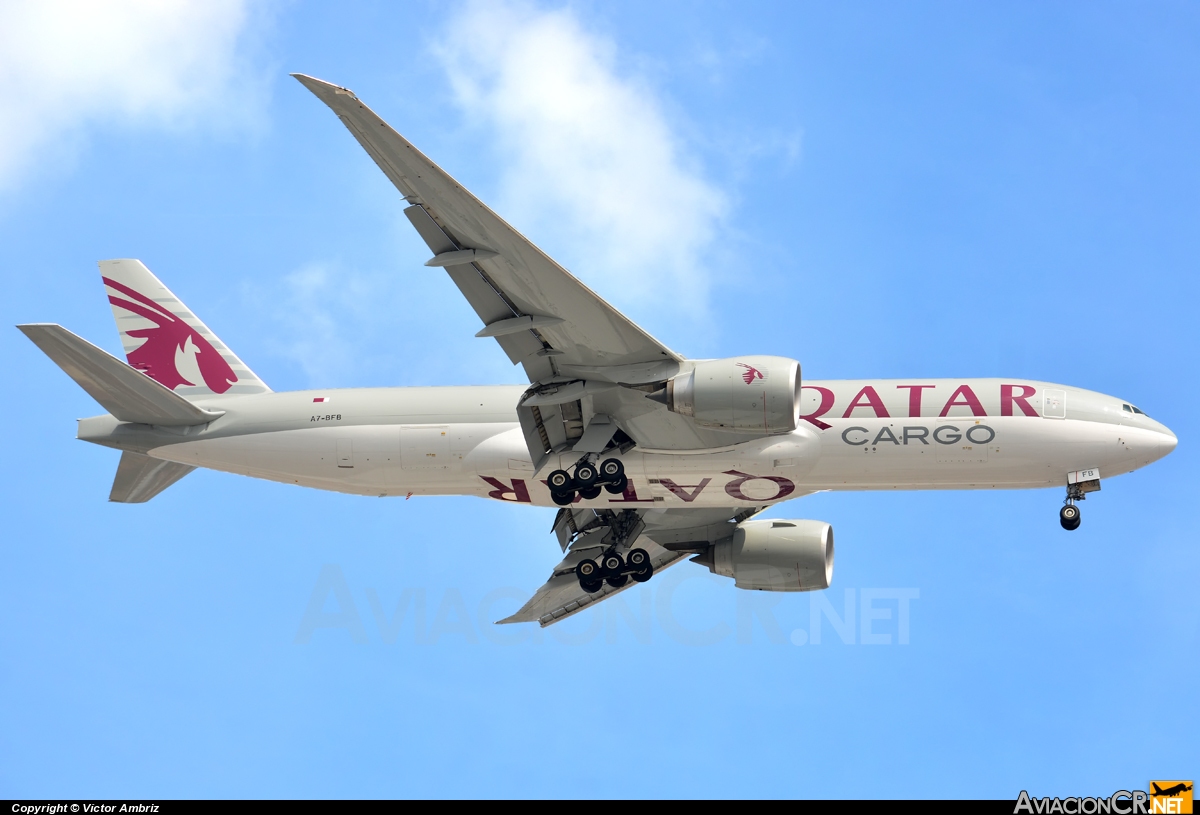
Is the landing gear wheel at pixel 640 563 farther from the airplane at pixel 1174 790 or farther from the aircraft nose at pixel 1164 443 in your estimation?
the airplane at pixel 1174 790

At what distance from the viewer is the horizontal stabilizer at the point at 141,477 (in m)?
37.6

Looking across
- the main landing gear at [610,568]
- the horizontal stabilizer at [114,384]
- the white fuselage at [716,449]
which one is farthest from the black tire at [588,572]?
the horizontal stabilizer at [114,384]

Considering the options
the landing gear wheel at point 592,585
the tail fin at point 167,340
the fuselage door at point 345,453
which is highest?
the tail fin at point 167,340

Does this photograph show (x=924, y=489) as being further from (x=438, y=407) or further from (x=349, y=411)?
(x=349, y=411)

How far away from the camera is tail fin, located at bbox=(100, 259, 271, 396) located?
39625mm

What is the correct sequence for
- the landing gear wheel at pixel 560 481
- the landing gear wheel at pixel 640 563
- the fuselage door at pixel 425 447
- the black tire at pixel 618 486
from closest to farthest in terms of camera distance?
the landing gear wheel at pixel 560 481 < the black tire at pixel 618 486 < the fuselage door at pixel 425 447 < the landing gear wheel at pixel 640 563

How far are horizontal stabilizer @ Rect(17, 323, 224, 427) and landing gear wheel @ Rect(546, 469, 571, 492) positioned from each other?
9.39 m

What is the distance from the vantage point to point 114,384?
35250mm

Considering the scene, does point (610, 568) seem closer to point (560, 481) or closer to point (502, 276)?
point (560, 481)

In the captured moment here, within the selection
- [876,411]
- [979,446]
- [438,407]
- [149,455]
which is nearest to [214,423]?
[149,455]

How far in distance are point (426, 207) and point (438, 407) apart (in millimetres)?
8218

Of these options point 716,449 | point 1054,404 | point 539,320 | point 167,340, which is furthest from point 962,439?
Result: point 167,340

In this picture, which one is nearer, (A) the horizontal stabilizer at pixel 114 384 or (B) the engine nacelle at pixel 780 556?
(A) the horizontal stabilizer at pixel 114 384

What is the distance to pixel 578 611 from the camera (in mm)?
42688
